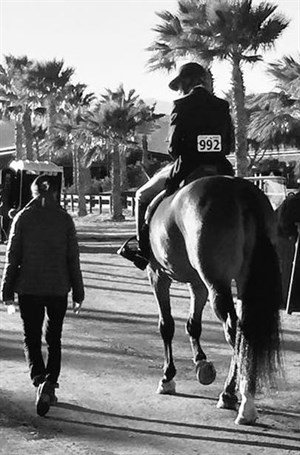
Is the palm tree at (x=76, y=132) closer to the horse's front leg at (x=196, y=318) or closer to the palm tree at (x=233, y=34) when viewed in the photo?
the palm tree at (x=233, y=34)

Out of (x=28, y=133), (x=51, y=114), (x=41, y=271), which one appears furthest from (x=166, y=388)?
(x=51, y=114)

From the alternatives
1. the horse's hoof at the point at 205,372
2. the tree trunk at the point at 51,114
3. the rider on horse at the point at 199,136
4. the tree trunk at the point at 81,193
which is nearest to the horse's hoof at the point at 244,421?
the horse's hoof at the point at 205,372

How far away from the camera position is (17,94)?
1786 inches

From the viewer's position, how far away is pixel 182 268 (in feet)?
23.0

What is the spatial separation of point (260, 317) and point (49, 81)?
39546 millimetres

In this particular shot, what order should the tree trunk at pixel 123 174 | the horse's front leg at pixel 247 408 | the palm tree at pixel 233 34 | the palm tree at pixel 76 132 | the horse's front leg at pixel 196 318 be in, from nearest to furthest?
the horse's front leg at pixel 247 408
the horse's front leg at pixel 196 318
the palm tree at pixel 233 34
the palm tree at pixel 76 132
the tree trunk at pixel 123 174

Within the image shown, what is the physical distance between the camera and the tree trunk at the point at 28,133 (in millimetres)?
43250

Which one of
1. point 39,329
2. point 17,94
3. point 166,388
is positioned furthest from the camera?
point 17,94

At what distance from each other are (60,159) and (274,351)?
5155cm

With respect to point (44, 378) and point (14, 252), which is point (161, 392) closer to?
point (44, 378)

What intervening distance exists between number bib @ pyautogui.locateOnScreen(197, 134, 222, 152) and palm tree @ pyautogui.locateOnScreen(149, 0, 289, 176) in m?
20.0

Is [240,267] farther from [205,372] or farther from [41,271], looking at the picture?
[41,271]

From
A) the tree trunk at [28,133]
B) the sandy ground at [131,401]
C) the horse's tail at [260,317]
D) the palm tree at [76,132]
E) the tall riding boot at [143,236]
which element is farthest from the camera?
the tree trunk at [28,133]

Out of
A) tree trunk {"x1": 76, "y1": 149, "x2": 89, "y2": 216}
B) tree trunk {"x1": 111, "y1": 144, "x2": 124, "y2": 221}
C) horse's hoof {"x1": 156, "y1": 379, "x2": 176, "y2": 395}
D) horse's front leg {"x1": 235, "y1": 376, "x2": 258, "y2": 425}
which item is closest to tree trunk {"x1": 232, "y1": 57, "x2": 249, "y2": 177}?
tree trunk {"x1": 111, "y1": 144, "x2": 124, "y2": 221}
